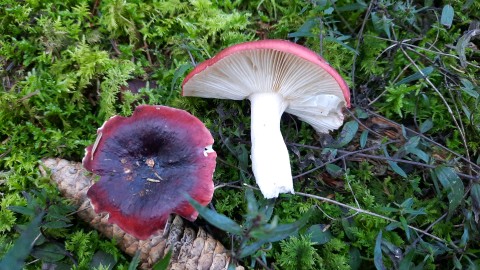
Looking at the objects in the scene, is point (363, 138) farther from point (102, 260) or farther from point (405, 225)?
point (102, 260)

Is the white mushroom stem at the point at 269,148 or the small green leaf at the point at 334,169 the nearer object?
the white mushroom stem at the point at 269,148

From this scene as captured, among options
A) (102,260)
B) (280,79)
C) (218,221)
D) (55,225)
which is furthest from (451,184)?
(55,225)

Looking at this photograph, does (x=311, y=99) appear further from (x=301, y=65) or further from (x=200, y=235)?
(x=200, y=235)

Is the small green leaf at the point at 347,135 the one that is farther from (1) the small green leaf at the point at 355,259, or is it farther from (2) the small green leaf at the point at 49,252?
(2) the small green leaf at the point at 49,252

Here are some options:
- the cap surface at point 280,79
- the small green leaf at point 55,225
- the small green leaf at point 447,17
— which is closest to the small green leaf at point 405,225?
the cap surface at point 280,79

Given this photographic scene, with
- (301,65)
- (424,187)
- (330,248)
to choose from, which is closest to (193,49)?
(301,65)

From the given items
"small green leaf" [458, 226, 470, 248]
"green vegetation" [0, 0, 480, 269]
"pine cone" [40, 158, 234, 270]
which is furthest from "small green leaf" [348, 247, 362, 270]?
"pine cone" [40, 158, 234, 270]

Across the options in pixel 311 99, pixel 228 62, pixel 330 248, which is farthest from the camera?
pixel 311 99
